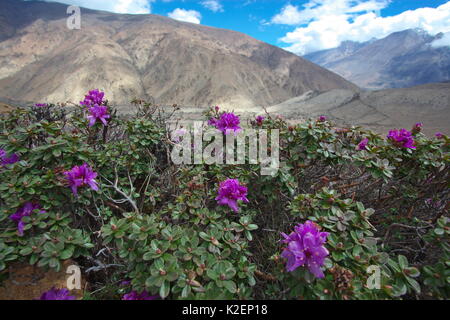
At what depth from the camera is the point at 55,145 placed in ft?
5.60

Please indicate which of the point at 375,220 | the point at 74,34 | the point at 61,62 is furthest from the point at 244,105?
the point at 74,34

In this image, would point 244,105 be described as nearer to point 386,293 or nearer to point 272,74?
point 272,74

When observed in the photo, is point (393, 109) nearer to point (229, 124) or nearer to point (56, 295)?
point (229, 124)

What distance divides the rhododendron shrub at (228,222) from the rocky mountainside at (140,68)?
2936 centimetres

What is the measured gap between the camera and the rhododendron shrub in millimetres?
1262

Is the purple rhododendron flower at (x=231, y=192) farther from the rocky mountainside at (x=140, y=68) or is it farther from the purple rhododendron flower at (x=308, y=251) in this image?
the rocky mountainside at (x=140, y=68)

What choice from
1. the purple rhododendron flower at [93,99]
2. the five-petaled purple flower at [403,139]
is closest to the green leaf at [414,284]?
the five-petaled purple flower at [403,139]

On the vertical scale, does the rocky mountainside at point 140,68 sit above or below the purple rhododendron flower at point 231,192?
above

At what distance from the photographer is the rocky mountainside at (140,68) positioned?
33812 mm

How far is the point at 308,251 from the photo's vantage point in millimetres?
1204

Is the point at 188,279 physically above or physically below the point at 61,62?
below

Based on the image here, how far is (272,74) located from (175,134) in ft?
150

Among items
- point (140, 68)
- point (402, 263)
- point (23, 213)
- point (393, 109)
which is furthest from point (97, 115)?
point (140, 68)

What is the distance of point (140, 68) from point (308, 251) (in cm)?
4538
